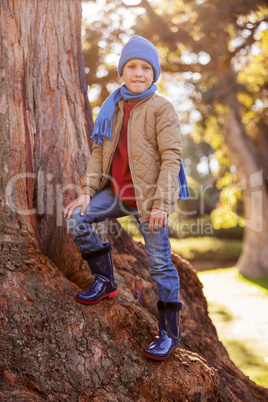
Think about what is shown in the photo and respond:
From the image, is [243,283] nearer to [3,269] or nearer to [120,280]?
[120,280]

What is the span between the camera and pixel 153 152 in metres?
2.62

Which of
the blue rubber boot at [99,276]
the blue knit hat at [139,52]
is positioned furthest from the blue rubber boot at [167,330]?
the blue knit hat at [139,52]

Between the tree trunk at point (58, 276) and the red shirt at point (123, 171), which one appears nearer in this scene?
the tree trunk at point (58, 276)

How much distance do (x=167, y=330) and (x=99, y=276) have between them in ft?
1.92

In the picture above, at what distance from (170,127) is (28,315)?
1.51m

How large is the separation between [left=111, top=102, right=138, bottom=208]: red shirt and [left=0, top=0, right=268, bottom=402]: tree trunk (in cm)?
72

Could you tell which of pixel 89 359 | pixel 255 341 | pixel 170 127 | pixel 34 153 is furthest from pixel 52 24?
pixel 255 341

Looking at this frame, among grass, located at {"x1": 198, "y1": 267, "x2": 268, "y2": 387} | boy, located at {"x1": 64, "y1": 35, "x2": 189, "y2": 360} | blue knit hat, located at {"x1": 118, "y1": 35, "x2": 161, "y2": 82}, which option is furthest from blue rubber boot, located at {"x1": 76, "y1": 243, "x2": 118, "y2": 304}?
grass, located at {"x1": 198, "y1": 267, "x2": 268, "y2": 387}

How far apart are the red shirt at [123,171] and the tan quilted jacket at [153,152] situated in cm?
4

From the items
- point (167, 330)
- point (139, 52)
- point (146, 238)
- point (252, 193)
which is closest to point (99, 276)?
point (146, 238)

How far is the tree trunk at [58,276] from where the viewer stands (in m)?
2.41

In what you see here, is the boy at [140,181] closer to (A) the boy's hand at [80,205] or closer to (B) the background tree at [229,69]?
(A) the boy's hand at [80,205]

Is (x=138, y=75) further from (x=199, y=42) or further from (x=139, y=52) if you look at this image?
(x=199, y=42)

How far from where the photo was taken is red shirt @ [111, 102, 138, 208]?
264cm
